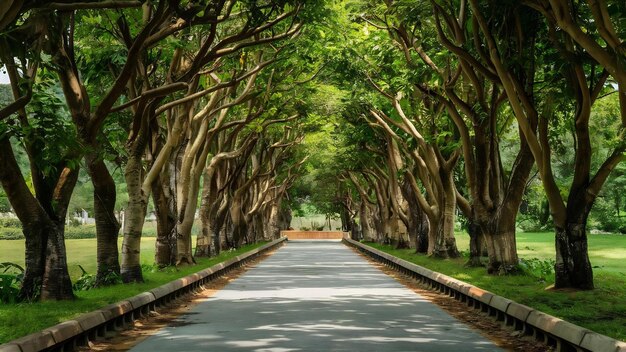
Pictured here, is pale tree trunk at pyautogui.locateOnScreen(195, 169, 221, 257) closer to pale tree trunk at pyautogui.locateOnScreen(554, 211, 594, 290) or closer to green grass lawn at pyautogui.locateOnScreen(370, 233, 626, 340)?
green grass lawn at pyautogui.locateOnScreen(370, 233, 626, 340)

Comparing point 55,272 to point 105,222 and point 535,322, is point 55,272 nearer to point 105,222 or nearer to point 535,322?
point 105,222

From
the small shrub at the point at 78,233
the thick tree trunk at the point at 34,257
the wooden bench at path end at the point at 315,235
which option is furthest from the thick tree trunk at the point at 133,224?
the wooden bench at path end at the point at 315,235

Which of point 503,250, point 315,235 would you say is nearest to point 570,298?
point 503,250

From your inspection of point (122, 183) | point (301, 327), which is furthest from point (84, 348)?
point (122, 183)

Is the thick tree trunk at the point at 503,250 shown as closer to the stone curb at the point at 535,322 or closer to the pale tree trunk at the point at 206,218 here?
the stone curb at the point at 535,322

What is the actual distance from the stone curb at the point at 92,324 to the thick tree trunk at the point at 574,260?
7460 millimetres

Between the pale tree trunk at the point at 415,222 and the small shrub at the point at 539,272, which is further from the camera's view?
the pale tree trunk at the point at 415,222

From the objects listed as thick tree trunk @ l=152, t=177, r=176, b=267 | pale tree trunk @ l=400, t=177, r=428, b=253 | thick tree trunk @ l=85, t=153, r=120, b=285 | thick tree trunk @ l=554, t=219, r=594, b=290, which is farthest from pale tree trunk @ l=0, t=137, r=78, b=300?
pale tree trunk @ l=400, t=177, r=428, b=253

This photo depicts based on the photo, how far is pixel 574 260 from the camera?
16734mm

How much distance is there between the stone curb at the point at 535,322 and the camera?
938 centimetres

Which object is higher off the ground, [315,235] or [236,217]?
[236,217]

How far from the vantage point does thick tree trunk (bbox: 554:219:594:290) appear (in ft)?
54.7

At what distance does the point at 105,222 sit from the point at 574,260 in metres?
9.61

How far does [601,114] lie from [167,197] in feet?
72.6
